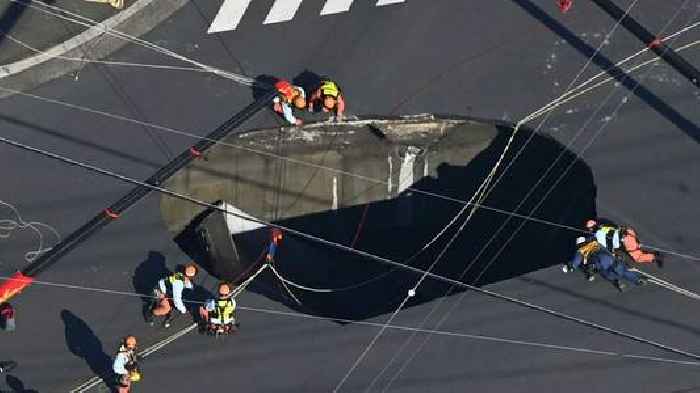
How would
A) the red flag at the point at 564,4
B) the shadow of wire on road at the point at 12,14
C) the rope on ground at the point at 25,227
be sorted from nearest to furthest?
the rope on ground at the point at 25,227 < the red flag at the point at 564,4 < the shadow of wire on road at the point at 12,14

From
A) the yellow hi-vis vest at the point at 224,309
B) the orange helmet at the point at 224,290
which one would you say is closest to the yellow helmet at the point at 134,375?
the yellow hi-vis vest at the point at 224,309

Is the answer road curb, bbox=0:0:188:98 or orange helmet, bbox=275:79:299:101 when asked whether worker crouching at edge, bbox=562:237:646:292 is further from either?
road curb, bbox=0:0:188:98

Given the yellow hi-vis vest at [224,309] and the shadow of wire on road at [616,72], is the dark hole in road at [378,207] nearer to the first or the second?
the yellow hi-vis vest at [224,309]

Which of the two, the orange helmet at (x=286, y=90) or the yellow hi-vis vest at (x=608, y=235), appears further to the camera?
the orange helmet at (x=286, y=90)

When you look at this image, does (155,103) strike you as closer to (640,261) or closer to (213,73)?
(213,73)

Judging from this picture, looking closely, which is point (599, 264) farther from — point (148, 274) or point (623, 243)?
point (148, 274)

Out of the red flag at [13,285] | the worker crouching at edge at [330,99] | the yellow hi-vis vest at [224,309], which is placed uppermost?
the worker crouching at edge at [330,99]

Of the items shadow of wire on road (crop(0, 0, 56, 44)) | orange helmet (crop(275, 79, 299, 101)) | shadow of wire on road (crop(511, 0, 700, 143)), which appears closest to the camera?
shadow of wire on road (crop(511, 0, 700, 143))

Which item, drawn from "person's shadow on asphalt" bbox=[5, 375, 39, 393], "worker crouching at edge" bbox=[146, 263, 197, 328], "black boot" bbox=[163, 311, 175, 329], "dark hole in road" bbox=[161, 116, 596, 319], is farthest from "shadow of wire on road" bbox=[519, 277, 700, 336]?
"person's shadow on asphalt" bbox=[5, 375, 39, 393]
